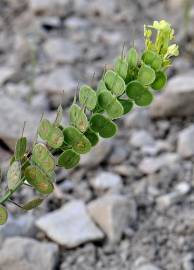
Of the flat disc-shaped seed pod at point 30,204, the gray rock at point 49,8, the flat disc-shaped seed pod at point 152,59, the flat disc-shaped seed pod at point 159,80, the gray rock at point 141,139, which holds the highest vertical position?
the flat disc-shaped seed pod at point 152,59

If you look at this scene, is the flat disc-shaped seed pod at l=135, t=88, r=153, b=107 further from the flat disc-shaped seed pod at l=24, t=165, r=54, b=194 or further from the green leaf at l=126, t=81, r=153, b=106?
the flat disc-shaped seed pod at l=24, t=165, r=54, b=194

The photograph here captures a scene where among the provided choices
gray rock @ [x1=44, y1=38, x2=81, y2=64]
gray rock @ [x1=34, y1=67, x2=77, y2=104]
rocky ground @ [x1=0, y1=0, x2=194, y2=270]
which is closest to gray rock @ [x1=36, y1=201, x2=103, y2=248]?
rocky ground @ [x1=0, y1=0, x2=194, y2=270]

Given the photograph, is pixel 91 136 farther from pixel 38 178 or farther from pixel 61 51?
pixel 61 51

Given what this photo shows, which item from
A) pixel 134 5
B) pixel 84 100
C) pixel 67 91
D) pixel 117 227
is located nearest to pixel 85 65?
pixel 67 91

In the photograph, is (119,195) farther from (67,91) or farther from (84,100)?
(84,100)

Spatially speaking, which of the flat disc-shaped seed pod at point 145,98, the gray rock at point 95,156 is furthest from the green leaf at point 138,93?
the gray rock at point 95,156

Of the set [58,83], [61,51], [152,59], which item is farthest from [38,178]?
[61,51]

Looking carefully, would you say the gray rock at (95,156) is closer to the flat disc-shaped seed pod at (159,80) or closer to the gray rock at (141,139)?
the gray rock at (141,139)
